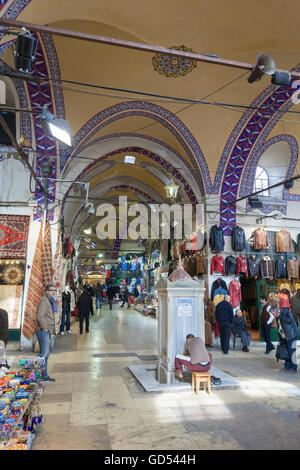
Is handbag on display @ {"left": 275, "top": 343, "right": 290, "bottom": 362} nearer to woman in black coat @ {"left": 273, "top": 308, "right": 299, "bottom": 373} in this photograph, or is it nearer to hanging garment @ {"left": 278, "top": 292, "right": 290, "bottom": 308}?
woman in black coat @ {"left": 273, "top": 308, "right": 299, "bottom": 373}

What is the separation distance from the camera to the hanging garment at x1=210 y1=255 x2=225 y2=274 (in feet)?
28.7

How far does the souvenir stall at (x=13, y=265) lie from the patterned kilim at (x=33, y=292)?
29 centimetres

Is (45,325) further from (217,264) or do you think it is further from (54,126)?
(217,264)

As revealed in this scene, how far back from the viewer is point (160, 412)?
367cm

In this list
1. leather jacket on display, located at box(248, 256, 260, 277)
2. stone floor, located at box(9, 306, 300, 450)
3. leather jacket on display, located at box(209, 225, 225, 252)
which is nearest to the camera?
stone floor, located at box(9, 306, 300, 450)

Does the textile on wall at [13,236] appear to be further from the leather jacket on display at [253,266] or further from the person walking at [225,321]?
the leather jacket on display at [253,266]

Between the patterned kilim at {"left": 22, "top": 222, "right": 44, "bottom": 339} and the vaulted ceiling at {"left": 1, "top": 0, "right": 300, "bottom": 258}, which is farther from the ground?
the vaulted ceiling at {"left": 1, "top": 0, "right": 300, "bottom": 258}

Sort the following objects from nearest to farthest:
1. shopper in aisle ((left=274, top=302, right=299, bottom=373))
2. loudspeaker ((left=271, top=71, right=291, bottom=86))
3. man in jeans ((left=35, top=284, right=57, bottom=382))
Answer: loudspeaker ((left=271, top=71, right=291, bottom=86))
man in jeans ((left=35, top=284, right=57, bottom=382))
shopper in aisle ((left=274, top=302, right=299, bottom=373))

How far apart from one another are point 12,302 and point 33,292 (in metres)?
0.57

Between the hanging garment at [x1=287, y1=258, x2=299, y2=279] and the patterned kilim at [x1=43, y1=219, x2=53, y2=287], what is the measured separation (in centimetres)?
654

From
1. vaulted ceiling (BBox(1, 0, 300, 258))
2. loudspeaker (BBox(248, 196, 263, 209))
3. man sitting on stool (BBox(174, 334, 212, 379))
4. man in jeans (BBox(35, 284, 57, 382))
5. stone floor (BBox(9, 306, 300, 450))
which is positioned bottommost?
stone floor (BBox(9, 306, 300, 450))

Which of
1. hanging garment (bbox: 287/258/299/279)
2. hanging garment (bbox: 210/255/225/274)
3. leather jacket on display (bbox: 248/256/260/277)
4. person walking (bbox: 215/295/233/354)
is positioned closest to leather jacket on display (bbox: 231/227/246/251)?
leather jacket on display (bbox: 248/256/260/277)

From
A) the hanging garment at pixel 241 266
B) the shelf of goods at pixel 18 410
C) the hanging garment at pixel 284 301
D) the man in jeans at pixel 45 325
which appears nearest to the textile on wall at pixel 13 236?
the man in jeans at pixel 45 325

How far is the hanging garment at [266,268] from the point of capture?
30.1 feet
